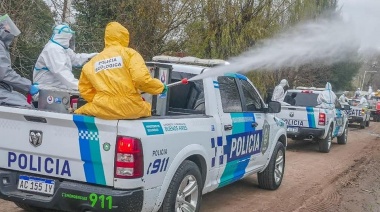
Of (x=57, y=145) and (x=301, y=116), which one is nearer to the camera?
(x=57, y=145)

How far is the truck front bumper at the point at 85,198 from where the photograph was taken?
4281 millimetres

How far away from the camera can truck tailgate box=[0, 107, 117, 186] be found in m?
4.34

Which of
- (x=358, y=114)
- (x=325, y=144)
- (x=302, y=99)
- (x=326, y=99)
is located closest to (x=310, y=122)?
(x=325, y=144)

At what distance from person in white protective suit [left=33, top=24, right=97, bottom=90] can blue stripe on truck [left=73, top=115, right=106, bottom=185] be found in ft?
5.36

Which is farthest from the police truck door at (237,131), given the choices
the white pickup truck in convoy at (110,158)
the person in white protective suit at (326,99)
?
the person in white protective suit at (326,99)

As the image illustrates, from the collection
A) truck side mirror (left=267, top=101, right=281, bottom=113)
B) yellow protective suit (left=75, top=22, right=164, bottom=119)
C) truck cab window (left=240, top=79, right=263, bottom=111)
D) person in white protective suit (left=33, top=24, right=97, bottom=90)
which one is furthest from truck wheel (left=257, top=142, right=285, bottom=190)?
yellow protective suit (left=75, top=22, right=164, bottom=119)

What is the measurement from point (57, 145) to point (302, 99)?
37.7 feet

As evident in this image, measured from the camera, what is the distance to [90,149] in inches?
172

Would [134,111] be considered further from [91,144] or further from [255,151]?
[255,151]

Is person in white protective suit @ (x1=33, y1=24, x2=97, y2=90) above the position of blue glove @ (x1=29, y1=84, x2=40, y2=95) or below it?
above

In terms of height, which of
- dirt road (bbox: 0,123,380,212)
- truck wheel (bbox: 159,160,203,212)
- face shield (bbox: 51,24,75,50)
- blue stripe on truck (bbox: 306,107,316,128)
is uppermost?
face shield (bbox: 51,24,75,50)

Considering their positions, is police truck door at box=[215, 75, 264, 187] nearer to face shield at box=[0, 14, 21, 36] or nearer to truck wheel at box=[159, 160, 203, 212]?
truck wheel at box=[159, 160, 203, 212]

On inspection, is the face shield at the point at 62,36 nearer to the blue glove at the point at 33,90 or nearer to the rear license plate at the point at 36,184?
the blue glove at the point at 33,90

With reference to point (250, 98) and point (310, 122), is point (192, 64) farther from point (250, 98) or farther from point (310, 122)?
point (310, 122)
